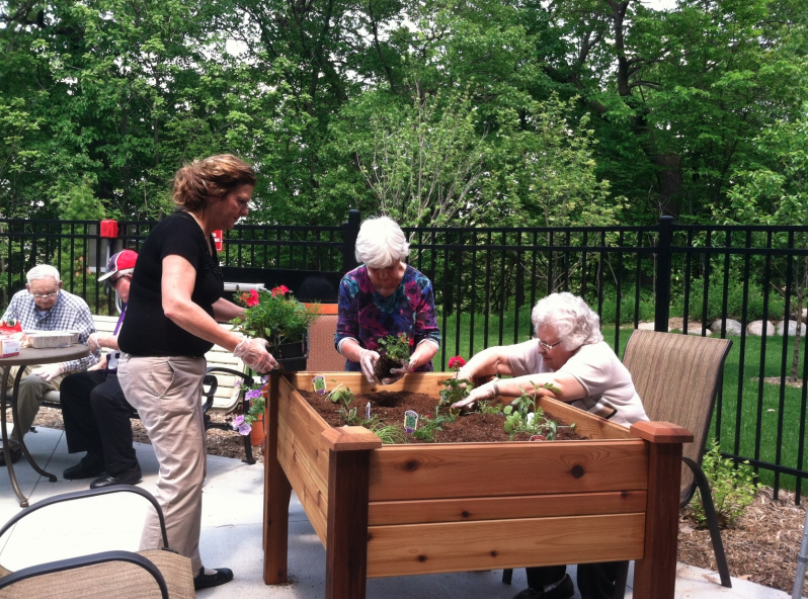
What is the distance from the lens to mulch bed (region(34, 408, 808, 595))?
11.4 feet

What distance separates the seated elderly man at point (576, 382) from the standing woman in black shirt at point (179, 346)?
103 centimetres

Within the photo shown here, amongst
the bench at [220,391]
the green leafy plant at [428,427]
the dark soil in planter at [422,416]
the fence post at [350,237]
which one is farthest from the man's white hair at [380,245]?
the fence post at [350,237]

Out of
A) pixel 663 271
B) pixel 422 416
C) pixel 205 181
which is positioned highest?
pixel 205 181

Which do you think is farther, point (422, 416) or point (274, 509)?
point (274, 509)

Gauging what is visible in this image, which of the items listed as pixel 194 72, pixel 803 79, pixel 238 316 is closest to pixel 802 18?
pixel 803 79

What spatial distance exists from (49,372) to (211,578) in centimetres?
243

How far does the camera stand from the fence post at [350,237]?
5.63 m

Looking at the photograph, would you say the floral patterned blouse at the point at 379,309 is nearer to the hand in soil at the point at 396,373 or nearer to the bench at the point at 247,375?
the hand in soil at the point at 396,373

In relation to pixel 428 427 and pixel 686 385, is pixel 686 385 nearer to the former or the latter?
pixel 686 385

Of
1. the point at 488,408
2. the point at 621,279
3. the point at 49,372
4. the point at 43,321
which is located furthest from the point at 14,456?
the point at 621,279

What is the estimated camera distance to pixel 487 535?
209 centimetres

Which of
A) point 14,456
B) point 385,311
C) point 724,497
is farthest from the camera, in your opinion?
point 14,456

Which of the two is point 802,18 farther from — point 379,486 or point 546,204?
point 379,486

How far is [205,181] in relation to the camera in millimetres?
2846
